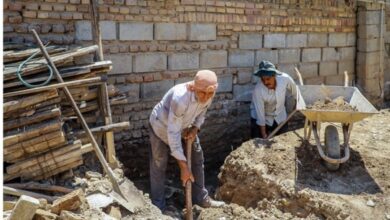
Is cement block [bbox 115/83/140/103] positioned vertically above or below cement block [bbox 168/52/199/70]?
below

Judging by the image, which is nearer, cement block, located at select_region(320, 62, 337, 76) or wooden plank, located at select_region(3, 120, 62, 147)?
wooden plank, located at select_region(3, 120, 62, 147)

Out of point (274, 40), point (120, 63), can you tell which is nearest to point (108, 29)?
point (120, 63)

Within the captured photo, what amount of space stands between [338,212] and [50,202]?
2.72 metres

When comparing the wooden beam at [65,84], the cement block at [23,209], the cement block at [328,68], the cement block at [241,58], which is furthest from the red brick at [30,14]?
the cement block at [328,68]

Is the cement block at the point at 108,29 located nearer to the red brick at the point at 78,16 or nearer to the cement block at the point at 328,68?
the red brick at the point at 78,16

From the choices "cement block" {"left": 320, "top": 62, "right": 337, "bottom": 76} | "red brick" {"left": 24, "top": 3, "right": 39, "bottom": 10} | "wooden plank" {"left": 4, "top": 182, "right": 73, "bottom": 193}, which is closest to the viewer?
"wooden plank" {"left": 4, "top": 182, "right": 73, "bottom": 193}

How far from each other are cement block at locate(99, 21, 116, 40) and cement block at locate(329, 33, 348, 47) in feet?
14.9

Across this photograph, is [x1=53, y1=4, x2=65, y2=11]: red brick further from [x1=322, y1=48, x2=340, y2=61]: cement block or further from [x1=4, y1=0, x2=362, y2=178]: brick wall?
[x1=322, y1=48, x2=340, y2=61]: cement block

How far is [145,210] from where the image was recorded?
14.8 feet

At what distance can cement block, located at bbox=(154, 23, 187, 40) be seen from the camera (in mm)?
5943

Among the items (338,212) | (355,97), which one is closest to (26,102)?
(338,212)

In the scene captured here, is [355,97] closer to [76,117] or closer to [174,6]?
[174,6]

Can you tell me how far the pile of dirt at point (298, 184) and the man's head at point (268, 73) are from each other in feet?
2.56

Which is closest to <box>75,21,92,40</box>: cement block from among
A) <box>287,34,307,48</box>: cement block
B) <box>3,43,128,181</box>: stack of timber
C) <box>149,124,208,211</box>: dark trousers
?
<box>3,43,128,181</box>: stack of timber
